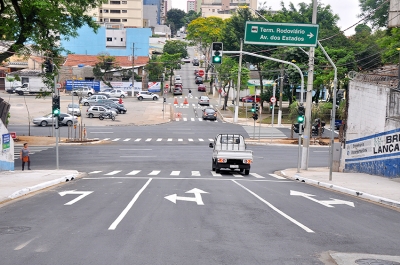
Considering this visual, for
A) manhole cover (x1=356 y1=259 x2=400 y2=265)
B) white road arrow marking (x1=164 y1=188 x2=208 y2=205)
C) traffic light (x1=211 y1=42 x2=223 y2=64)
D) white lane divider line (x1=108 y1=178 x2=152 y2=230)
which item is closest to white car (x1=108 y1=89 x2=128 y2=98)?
traffic light (x1=211 y1=42 x2=223 y2=64)

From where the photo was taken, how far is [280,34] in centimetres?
2381

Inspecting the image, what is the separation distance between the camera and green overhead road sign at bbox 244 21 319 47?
77.1 ft

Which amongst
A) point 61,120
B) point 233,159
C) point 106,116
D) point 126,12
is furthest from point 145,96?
point 126,12

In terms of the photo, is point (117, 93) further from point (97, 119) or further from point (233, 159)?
point (233, 159)

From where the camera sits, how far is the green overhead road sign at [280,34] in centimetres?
2350

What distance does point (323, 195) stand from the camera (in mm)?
19969

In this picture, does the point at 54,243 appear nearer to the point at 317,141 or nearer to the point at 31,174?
the point at 31,174

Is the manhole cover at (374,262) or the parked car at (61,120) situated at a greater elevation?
the manhole cover at (374,262)

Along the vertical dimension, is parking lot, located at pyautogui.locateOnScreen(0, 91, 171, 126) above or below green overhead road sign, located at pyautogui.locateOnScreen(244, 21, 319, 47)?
below

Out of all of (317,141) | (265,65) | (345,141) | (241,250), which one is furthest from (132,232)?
(265,65)

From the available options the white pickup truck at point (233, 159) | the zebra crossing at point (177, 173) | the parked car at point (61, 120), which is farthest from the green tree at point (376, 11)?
the white pickup truck at point (233, 159)

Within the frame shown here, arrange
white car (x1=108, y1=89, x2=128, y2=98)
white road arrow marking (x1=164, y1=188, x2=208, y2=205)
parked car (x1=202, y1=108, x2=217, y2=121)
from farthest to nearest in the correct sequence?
white car (x1=108, y1=89, x2=128, y2=98) → parked car (x1=202, y1=108, x2=217, y2=121) → white road arrow marking (x1=164, y1=188, x2=208, y2=205)

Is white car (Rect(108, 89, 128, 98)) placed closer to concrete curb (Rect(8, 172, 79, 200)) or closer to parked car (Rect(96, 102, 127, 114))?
parked car (Rect(96, 102, 127, 114))

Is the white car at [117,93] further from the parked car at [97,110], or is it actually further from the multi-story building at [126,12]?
the multi-story building at [126,12]
